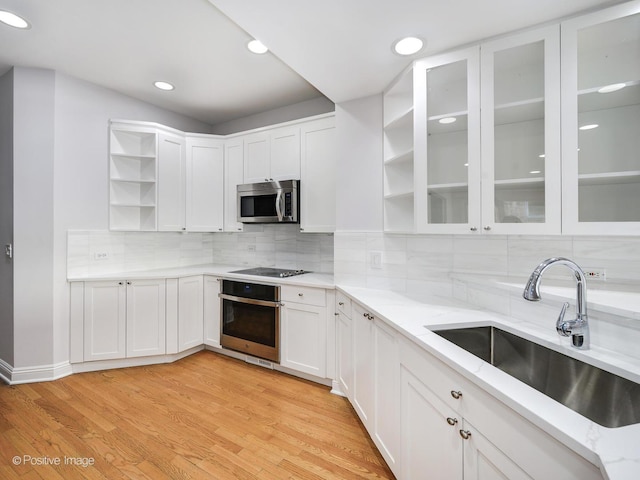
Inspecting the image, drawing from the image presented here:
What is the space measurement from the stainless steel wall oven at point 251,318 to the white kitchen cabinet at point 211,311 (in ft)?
0.24

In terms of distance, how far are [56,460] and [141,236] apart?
207 centimetres

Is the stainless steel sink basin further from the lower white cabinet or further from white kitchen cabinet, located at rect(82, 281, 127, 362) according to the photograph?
white kitchen cabinet, located at rect(82, 281, 127, 362)

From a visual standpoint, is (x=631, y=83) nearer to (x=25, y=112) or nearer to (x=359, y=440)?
(x=359, y=440)

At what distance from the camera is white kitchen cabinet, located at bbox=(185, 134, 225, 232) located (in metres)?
3.26

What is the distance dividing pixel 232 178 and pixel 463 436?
10.1ft

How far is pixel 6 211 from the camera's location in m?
2.54

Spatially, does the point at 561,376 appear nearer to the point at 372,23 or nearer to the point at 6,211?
the point at 372,23

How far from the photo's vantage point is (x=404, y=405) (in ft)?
4.38

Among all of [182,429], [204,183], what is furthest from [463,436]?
[204,183]

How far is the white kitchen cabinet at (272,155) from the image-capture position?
2.85m

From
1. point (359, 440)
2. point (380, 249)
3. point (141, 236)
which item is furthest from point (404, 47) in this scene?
point (141, 236)

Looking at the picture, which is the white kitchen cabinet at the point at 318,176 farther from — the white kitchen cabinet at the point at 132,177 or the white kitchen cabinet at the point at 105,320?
the white kitchen cabinet at the point at 105,320

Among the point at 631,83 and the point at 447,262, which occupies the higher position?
the point at 631,83

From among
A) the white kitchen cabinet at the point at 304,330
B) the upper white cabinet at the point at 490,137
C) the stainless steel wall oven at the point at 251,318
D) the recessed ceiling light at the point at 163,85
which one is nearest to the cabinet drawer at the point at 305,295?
the white kitchen cabinet at the point at 304,330
